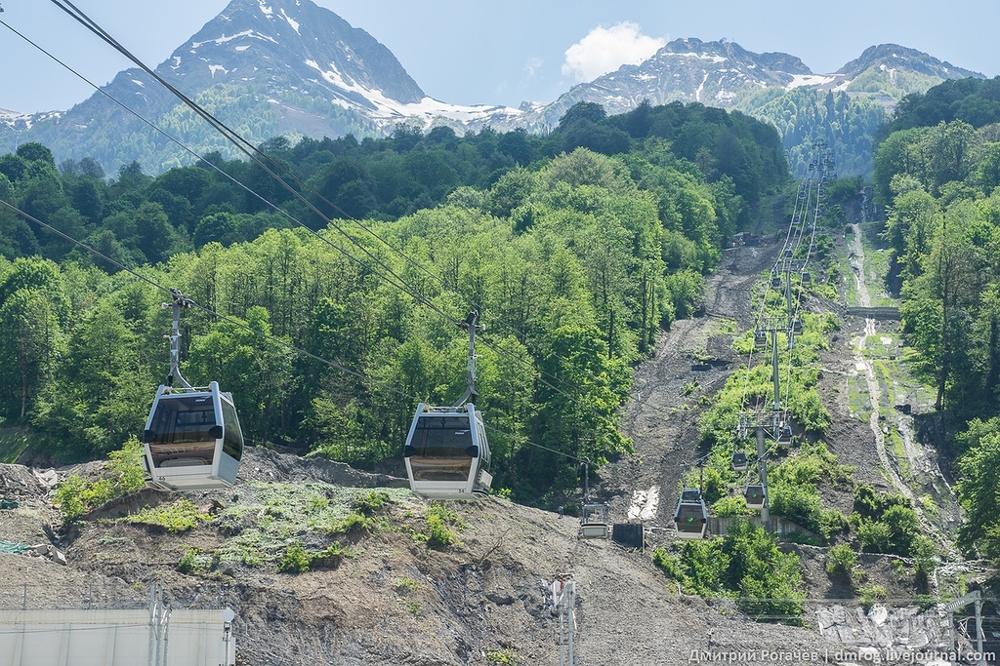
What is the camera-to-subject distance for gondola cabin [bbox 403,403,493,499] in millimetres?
33219

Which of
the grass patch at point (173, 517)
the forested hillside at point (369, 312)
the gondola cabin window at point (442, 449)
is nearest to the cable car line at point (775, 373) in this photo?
the forested hillside at point (369, 312)

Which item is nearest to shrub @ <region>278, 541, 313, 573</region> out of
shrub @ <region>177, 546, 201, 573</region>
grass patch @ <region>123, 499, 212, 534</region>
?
shrub @ <region>177, 546, 201, 573</region>

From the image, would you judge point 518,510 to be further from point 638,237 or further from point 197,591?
point 638,237

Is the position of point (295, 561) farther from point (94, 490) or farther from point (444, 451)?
point (444, 451)

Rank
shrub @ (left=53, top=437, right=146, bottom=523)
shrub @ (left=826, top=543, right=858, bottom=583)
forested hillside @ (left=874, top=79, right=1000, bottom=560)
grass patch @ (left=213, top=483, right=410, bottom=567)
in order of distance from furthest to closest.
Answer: forested hillside @ (left=874, top=79, right=1000, bottom=560) → shrub @ (left=826, top=543, right=858, bottom=583) → shrub @ (left=53, top=437, right=146, bottom=523) → grass patch @ (left=213, top=483, right=410, bottom=567)

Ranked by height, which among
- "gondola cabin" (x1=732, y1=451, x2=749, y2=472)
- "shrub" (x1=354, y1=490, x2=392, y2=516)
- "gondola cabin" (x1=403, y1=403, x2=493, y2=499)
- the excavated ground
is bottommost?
the excavated ground

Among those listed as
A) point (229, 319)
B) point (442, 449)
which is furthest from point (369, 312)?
point (442, 449)

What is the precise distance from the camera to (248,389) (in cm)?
7656

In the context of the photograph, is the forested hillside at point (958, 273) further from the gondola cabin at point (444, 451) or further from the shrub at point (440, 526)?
the gondola cabin at point (444, 451)

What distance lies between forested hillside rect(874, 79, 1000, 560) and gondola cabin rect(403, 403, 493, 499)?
3167 cm

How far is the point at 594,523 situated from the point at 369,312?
32939 mm

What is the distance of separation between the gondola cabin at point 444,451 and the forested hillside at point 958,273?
31.7 meters

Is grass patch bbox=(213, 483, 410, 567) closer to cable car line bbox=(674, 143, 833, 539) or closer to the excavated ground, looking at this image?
the excavated ground

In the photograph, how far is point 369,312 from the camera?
272ft
